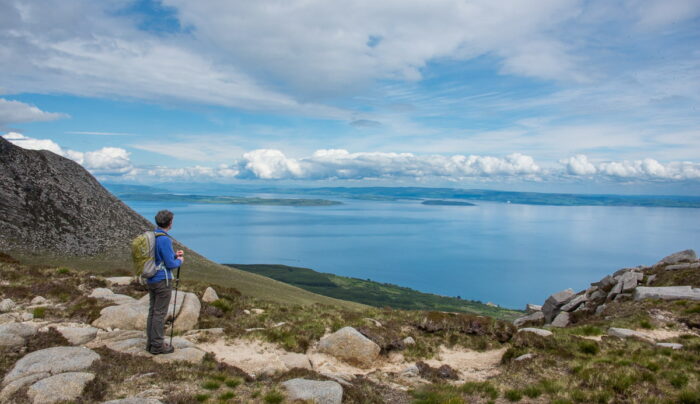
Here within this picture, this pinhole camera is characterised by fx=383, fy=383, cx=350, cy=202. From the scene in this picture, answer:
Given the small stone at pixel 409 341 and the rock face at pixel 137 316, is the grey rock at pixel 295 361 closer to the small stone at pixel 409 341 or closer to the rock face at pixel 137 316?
the small stone at pixel 409 341

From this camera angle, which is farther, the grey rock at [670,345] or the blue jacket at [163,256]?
the grey rock at [670,345]

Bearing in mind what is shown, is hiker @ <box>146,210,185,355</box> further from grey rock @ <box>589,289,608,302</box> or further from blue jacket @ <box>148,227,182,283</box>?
grey rock @ <box>589,289,608,302</box>

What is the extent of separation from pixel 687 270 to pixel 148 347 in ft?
A: 108

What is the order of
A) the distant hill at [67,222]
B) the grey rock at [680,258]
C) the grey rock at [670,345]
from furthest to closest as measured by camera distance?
the distant hill at [67,222], the grey rock at [680,258], the grey rock at [670,345]

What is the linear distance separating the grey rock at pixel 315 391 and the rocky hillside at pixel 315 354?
4cm

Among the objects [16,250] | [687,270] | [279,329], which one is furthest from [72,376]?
[16,250]

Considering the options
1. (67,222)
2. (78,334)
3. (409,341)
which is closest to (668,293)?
(409,341)

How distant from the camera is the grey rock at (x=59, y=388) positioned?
757 cm

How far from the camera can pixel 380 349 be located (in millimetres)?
14461

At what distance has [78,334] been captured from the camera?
12.3m

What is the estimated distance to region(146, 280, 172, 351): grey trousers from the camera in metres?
10.9

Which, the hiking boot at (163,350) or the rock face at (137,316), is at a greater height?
the hiking boot at (163,350)

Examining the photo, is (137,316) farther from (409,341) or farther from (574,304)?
(574,304)

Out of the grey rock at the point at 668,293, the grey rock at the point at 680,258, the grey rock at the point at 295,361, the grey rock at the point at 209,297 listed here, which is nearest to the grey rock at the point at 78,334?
the grey rock at the point at 295,361
